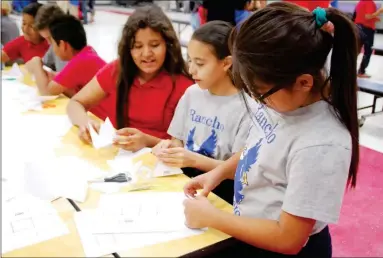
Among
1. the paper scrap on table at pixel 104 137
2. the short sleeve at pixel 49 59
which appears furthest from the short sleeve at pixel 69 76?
the paper scrap on table at pixel 104 137

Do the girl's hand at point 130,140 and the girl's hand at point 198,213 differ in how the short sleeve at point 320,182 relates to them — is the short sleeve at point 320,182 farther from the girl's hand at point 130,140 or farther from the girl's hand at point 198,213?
the girl's hand at point 130,140

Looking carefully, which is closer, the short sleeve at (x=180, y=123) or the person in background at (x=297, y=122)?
the person in background at (x=297, y=122)

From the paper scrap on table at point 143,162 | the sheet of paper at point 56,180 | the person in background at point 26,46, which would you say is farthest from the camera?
the person in background at point 26,46

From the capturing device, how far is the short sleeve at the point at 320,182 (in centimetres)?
77

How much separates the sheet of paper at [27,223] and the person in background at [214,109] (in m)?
0.41

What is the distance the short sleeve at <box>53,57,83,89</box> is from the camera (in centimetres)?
205

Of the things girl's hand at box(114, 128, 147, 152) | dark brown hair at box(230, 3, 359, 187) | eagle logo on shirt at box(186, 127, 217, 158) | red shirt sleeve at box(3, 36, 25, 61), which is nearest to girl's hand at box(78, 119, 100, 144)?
girl's hand at box(114, 128, 147, 152)

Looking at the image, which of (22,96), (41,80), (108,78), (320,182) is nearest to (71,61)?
(41,80)

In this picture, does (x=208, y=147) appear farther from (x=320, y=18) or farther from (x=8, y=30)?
(x=8, y=30)

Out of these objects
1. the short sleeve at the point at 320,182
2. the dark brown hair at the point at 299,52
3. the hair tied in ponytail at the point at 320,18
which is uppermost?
the hair tied in ponytail at the point at 320,18

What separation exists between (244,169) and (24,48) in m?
2.40

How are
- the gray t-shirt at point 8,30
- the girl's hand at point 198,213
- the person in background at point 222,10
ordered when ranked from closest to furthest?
the girl's hand at point 198,213
the person in background at point 222,10
the gray t-shirt at point 8,30

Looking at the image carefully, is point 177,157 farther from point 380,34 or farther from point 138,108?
point 380,34

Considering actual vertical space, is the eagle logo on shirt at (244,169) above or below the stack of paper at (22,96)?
above
